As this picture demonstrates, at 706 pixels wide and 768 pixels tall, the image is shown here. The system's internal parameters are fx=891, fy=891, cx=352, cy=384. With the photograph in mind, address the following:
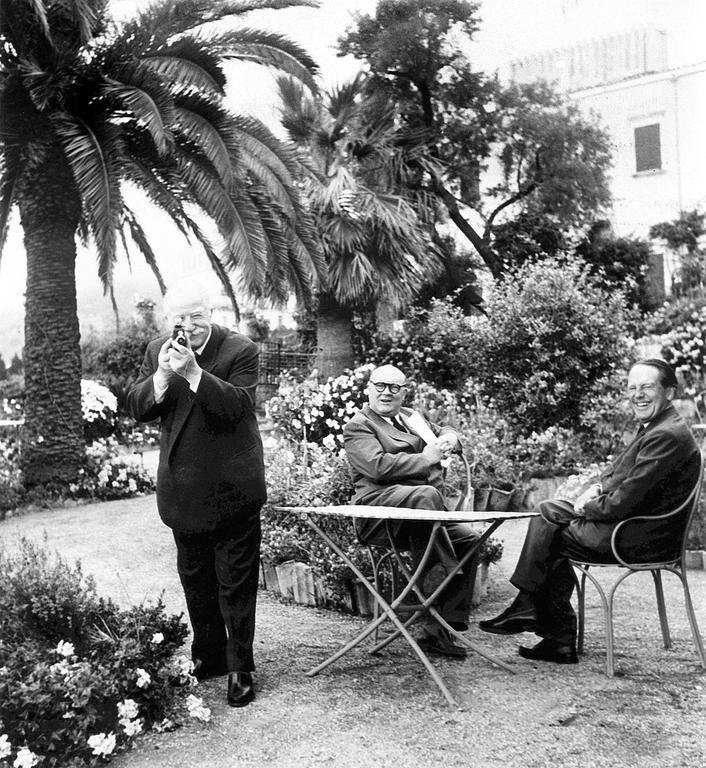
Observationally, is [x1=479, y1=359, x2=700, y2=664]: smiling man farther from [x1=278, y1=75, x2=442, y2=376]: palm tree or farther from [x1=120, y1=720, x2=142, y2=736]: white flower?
[x1=278, y1=75, x2=442, y2=376]: palm tree

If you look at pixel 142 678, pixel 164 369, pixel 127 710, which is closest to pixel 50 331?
pixel 164 369

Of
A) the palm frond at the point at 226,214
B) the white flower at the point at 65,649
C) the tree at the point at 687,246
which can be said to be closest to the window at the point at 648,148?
the tree at the point at 687,246

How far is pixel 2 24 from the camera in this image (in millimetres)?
8961

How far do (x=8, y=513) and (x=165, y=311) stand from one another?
662 centimetres

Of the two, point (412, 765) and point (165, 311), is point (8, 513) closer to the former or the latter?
point (165, 311)

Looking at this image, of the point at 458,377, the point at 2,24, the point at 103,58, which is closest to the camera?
the point at 2,24

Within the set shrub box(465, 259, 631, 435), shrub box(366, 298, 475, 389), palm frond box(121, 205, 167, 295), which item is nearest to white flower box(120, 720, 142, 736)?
shrub box(465, 259, 631, 435)

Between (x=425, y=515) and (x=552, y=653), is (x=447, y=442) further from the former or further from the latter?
(x=552, y=653)

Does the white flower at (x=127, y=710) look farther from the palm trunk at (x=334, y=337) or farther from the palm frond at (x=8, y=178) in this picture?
the palm trunk at (x=334, y=337)

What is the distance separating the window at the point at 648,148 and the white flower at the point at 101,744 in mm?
14974

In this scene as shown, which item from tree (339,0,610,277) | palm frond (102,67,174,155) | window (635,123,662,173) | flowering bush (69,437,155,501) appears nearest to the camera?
palm frond (102,67,174,155)

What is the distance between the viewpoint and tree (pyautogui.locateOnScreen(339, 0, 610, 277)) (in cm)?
1725

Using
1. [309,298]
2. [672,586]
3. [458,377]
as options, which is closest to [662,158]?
[458,377]

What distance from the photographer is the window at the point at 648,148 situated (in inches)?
621
